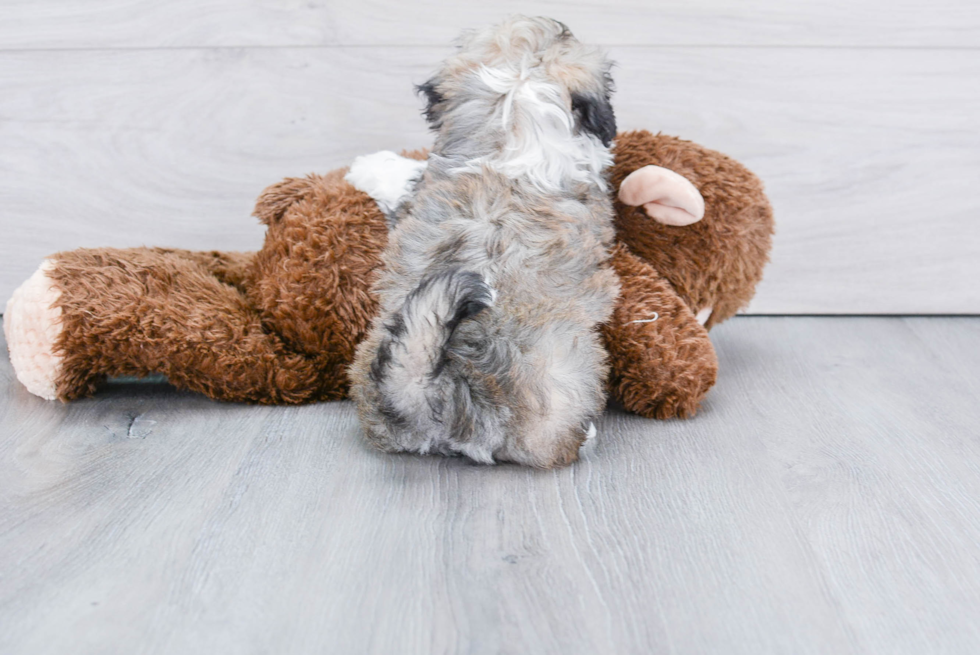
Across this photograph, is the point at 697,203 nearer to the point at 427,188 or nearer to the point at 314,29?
the point at 427,188

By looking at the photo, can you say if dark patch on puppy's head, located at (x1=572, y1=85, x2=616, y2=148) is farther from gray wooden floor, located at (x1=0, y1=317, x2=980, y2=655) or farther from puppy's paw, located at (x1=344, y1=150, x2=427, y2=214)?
gray wooden floor, located at (x1=0, y1=317, x2=980, y2=655)

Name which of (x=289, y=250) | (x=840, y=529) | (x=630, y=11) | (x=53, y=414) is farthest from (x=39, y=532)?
(x=630, y=11)

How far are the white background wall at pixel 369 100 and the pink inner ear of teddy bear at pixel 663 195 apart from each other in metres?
0.44

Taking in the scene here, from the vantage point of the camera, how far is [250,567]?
82 cm

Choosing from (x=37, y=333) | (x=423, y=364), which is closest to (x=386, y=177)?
(x=423, y=364)

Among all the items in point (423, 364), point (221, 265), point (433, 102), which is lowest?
point (221, 265)

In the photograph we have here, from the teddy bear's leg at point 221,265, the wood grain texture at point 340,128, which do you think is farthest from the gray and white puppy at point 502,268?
the wood grain texture at point 340,128

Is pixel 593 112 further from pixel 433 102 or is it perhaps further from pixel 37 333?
pixel 37 333

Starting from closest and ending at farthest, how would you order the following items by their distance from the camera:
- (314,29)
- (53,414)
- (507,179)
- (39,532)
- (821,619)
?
(821,619) → (39,532) → (507,179) → (53,414) → (314,29)

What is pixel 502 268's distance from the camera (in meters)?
1.01

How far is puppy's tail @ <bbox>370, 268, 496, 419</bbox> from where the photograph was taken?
0.97 metres

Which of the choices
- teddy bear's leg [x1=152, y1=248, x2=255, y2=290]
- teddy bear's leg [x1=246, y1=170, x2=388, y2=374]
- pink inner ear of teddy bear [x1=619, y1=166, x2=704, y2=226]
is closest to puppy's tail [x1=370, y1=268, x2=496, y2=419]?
teddy bear's leg [x1=246, y1=170, x2=388, y2=374]

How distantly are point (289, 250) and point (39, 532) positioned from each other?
1.72 feet

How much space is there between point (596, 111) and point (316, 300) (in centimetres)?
50
